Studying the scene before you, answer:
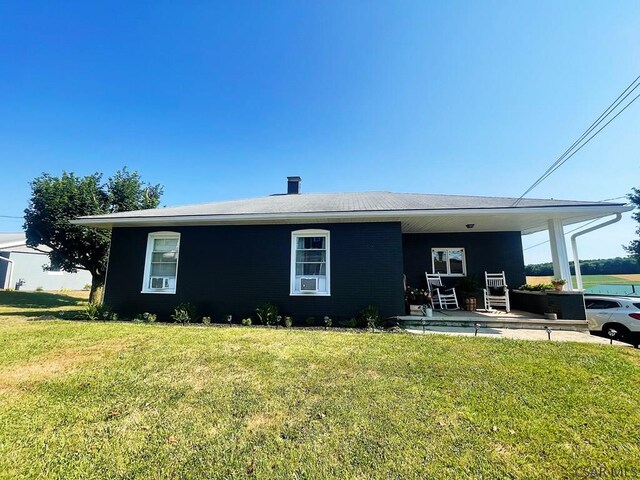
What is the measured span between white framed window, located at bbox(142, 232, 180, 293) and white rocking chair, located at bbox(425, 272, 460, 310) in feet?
A: 26.3

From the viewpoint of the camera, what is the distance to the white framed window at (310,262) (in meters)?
7.64

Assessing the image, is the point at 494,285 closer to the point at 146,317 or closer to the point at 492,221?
the point at 492,221

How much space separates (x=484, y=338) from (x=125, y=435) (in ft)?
19.1

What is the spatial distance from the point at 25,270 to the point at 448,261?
94.4 feet

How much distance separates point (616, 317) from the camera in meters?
7.32

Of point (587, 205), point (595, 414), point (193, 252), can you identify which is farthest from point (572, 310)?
point (193, 252)

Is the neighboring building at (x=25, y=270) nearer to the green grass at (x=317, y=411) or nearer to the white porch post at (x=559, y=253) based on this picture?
the green grass at (x=317, y=411)

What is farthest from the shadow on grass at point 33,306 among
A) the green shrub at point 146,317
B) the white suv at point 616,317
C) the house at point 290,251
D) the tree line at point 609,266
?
the tree line at point 609,266

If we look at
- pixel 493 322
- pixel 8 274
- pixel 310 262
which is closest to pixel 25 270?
pixel 8 274

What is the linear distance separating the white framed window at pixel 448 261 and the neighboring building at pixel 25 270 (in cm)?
2530

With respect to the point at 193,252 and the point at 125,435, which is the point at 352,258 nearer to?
the point at 193,252

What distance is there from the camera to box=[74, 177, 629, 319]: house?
7.29m

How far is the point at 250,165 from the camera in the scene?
13.0m

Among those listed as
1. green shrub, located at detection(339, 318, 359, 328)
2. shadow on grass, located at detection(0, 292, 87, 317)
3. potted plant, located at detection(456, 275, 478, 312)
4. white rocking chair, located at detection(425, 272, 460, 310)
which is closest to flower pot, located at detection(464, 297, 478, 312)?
potted plant, located at detection(456, 275, 478, 312)
